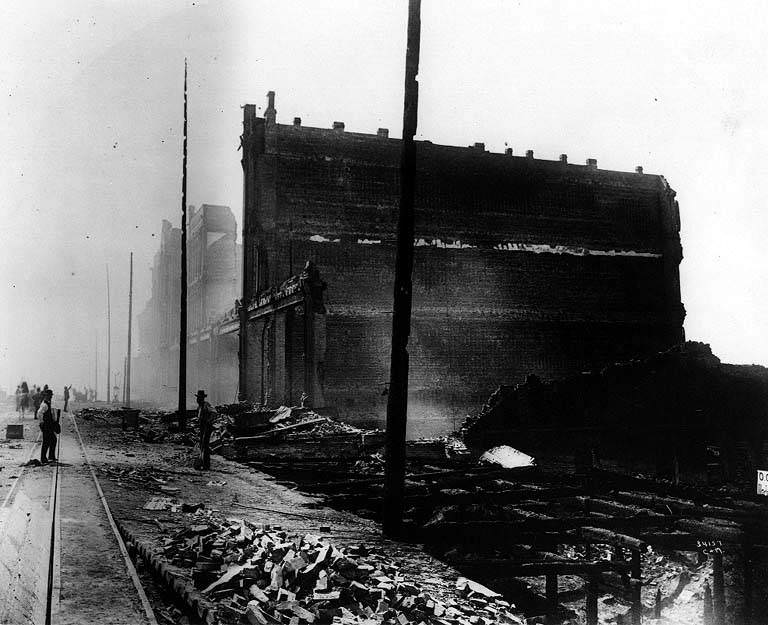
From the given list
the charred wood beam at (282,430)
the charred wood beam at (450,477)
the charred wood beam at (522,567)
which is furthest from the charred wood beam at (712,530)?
the charred wood beam at (282,430)

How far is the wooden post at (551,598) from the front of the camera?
23.4 ft

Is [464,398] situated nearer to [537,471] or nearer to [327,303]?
[327,303]

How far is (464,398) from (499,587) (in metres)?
20.0

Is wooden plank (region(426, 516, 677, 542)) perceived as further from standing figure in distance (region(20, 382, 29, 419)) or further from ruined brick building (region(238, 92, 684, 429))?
standing figure in distance (region(20, 382, 29, 419))

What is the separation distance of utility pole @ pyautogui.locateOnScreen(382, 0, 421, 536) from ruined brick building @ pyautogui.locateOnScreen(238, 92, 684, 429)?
48.9ft

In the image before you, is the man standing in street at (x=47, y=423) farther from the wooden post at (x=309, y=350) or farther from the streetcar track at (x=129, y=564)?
the wooden post at (x=309, y=350)

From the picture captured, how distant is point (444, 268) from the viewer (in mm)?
28219

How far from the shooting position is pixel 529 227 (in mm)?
30219

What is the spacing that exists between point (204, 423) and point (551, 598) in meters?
8.74

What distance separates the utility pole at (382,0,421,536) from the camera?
8.37 m

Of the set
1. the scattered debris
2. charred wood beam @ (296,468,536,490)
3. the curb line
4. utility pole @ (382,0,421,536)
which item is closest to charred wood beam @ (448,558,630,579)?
utility pole @ (382,0,421,536)

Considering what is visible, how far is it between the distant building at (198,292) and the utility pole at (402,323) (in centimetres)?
2872

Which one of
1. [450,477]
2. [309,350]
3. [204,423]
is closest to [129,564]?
[204,423]

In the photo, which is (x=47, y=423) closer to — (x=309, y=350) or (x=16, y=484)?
(x=16, y=484)
